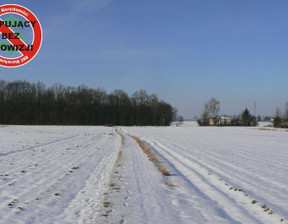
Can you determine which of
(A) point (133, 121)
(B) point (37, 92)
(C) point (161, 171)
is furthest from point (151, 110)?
(C) point (161, 171)

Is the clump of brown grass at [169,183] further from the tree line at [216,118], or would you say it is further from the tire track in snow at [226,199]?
the tree line at [216,118]

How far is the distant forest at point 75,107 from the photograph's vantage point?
375 ft

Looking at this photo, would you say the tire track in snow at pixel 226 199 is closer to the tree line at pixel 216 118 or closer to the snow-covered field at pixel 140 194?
the snow-covered field at pixel 140 194

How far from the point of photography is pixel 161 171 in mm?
12305

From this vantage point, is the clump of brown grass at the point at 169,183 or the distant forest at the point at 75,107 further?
the distant forest at the point at 75,107

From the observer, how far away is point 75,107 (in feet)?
394

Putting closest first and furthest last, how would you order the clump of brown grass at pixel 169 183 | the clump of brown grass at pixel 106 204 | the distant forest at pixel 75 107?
the clump of brown grass at pixel 106 204 → the clump of brown grass at pixel 169 183 → the distant forest at pixel 75 107

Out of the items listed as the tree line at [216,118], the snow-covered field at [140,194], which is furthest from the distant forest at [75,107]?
the snow-covered field at [140,194]

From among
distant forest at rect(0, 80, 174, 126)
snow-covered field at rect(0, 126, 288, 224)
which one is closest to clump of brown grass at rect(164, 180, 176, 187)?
snow-covered field at rect(0, 126, 288, 224)

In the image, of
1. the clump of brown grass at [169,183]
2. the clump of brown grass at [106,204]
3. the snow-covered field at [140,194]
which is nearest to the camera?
the snow-covered field at [140,194]

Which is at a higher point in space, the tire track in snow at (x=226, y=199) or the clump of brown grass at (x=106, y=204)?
the clump of brown grass at (x=106, y=204)

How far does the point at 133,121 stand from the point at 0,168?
11464 cm

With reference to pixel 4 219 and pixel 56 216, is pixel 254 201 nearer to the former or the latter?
pixel 56 216

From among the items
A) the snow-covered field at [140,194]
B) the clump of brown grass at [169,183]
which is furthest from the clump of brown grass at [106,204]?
the clump of brown grass at [169,183]
